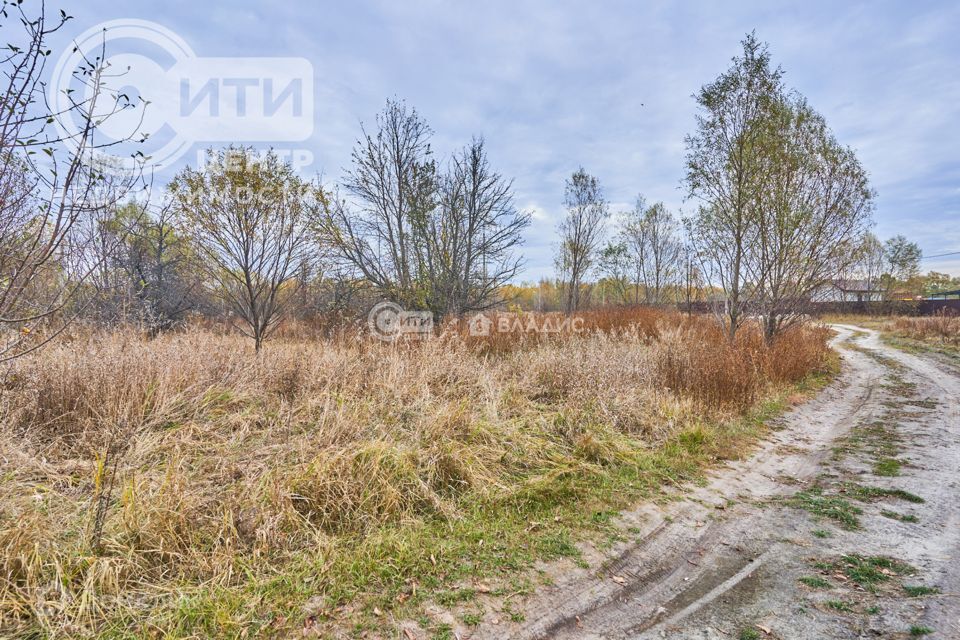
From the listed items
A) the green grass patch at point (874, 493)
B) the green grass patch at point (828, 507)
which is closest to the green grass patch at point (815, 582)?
the green grass patch at point (828, 507)

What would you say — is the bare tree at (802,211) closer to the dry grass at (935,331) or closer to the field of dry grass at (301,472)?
the field of dry grass at (301,472)

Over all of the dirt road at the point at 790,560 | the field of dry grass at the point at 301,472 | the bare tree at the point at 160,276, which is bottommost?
the dirt road at the point at 790,560

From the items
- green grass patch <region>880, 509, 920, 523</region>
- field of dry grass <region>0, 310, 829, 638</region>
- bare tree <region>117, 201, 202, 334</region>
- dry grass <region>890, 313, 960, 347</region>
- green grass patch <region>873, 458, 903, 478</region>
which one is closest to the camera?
field of dry grass <region>0, 310, 829, 638</region>

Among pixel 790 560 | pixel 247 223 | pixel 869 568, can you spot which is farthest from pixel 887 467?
pixel 247 223

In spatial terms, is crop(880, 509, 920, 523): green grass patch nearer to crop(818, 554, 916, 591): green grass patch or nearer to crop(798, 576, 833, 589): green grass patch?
crop(818, 554, 916, 591): green grass patch

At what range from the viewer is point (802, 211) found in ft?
30.6

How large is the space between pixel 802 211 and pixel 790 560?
9.81 m

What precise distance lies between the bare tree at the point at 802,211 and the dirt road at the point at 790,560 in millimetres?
5727

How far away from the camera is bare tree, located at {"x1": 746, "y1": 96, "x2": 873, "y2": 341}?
9.23 metres

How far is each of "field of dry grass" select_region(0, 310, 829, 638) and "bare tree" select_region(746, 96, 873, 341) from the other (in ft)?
16.6

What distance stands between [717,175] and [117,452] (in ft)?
39.6

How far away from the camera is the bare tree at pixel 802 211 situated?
923 centimetres

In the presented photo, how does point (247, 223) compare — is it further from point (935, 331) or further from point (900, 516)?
point (935, 331)

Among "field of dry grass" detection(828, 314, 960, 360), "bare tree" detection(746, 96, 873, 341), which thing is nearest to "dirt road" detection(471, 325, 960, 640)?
"bare tree" detection(746, 96, 873, 341)
